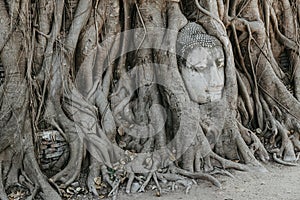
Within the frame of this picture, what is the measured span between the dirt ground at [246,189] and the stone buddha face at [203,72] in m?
0.91

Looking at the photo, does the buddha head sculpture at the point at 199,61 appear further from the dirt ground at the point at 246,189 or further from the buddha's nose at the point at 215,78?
Result: the dirt ground at the point at 246,189

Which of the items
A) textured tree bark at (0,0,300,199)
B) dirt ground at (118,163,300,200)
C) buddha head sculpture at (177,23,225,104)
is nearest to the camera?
dirt ground at (118,163,300,200)

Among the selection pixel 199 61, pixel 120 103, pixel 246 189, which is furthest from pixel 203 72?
pixel 246 189

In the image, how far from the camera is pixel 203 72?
4785 millimetres

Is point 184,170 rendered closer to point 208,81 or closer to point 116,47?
point 208,81

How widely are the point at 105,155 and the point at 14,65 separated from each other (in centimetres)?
123

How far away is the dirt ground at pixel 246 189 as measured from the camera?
4.04 metres

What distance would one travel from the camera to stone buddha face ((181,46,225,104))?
187 inches

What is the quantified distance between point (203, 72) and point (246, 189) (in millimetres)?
1332

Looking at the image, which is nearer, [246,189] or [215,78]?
[246,189]

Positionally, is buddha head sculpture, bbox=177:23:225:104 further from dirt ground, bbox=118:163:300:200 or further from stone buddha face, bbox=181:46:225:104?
dirt ground, bbox=118:163:300:200

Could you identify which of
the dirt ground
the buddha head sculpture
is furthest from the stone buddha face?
the dirt ground

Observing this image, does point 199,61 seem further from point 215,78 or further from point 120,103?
point 120,103

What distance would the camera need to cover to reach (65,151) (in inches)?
176
